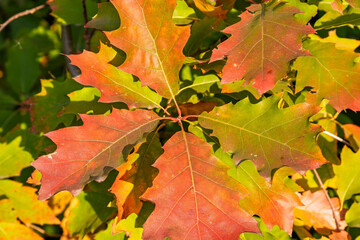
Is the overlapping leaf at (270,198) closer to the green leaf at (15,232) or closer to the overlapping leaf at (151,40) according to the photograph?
the overlapping leaf at (151,40)

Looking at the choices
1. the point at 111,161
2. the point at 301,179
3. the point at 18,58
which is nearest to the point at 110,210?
the point at 111,161

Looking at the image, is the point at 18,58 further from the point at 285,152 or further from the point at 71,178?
the point at 285,152

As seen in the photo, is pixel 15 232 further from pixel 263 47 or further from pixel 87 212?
pixel 263 47

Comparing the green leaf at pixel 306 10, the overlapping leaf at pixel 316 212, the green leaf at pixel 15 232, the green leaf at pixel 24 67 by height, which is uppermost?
the green leaf at pixel 306 10

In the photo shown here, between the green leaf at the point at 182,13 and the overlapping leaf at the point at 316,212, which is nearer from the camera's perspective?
the green leaf at the point at 182,13

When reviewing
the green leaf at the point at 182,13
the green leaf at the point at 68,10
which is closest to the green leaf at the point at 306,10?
the green leaf at the point at 182,13

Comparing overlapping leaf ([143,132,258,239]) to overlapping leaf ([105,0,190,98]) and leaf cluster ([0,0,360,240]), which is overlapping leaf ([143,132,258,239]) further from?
overlapping leaf ([105,0,190,98])
